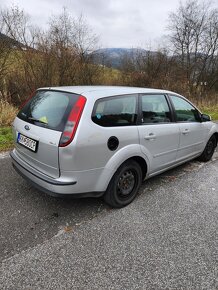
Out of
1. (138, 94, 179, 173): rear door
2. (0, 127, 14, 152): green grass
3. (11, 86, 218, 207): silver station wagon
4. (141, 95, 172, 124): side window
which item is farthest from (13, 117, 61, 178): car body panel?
(0, 127, 14, 152): green grass

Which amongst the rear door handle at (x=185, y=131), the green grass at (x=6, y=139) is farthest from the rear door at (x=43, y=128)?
the green grass at (x=6, y=139)

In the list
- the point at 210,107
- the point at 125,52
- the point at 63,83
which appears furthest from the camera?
the point at 125,52

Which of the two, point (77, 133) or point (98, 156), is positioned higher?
point (77, 133)

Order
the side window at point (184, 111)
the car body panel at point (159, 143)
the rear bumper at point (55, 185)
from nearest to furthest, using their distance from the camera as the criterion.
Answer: the rear bumper at point (55, 185), the car body panel at point (159, 143), the side window at point (184, 111)

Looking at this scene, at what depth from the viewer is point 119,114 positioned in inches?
116

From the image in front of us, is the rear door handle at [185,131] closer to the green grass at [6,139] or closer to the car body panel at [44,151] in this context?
the car body panel at [44,151]

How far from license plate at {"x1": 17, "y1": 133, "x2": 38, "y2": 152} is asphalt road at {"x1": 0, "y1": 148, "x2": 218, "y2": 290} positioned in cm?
82

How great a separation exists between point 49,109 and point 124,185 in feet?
4.69

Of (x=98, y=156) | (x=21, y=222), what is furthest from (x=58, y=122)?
(x=21, y=222)

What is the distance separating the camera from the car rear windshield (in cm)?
261

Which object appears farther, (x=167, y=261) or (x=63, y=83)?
(x=63, y=83)

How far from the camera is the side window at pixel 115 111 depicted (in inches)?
105

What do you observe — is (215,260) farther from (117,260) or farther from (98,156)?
(98,156)

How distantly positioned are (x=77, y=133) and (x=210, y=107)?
14261 mm
